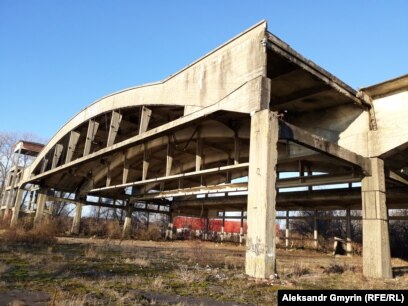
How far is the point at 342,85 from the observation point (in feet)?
43.2

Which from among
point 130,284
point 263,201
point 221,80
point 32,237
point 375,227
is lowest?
point 130,284

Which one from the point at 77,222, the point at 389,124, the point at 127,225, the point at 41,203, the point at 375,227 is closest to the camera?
the point at 375,227

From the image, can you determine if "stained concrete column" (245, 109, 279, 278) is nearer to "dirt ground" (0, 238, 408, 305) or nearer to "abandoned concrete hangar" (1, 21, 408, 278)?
"abandoned concrete hangar" (1, 21, 408, 278)

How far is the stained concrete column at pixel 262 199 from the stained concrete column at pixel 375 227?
207 inches

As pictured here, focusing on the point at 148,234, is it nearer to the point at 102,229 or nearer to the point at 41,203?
the point at 102,229

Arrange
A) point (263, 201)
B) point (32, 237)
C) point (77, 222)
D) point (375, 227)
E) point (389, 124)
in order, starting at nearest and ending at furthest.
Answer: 1. point (263, 201)
2. point (375, 227)
3. point (389, 124)
4. point (32, 237)
5. point (77, 222)

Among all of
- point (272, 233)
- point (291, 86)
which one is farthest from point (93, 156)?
point (272, 233)

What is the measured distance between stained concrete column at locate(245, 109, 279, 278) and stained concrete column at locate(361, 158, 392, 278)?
5.26 metres

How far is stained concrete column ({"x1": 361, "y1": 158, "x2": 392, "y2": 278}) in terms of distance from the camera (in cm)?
1211

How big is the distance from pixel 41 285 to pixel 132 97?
13093 millimetres

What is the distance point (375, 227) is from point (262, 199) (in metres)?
5.79

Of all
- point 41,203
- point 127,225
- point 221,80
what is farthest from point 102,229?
point 221,80

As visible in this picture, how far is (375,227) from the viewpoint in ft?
40.9

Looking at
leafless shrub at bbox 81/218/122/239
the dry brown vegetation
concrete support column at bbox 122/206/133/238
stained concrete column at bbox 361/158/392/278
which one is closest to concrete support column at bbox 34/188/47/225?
leafless shrub at bbox 81/218/122/239
